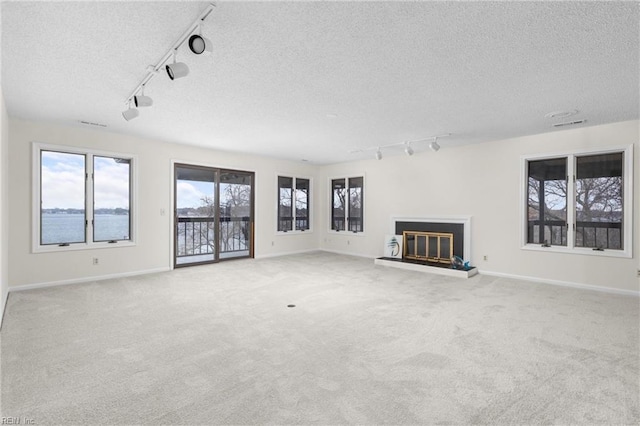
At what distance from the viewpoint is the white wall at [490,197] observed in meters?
4.56

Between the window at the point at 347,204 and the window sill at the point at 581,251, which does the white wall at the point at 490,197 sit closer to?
the window sill at the point at 581,251

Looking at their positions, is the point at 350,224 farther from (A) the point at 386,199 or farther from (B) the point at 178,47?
(B) the point at 178,47

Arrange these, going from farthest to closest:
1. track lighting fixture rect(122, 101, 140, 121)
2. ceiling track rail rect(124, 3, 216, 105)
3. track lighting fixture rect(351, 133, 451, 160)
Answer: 1. track lighting fixture rect(351, 133, 451, 160)
2. track lighting fixture rect(122, 101, 140, 121)
3. ceiling track rail rect(124, 3, 216, 105)

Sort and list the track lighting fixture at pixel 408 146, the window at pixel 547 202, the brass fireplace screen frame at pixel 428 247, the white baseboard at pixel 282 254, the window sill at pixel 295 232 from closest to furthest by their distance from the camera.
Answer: the window at pixel 547 202
the track lighting fixture at pixel 408 146
the brass fireplace screen frame at pixel 428 247
the white baseboard at pixel 282 254
the window sill at pixel 295 232

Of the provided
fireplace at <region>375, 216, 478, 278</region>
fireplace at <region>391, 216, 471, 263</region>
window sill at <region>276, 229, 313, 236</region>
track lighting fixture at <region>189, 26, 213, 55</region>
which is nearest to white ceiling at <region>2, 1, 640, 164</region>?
track lighting fixture at <region>189, 26, 213, 55</region>

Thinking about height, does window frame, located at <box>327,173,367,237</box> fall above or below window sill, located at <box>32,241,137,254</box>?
above

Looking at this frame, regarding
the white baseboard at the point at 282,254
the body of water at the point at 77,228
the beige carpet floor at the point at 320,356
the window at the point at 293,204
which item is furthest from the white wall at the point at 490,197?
the body of water at the point at 77,228

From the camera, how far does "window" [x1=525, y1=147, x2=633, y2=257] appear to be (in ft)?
14.9

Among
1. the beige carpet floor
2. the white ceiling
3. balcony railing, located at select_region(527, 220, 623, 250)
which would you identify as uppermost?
the white ceiling

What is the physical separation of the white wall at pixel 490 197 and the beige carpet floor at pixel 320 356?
568mm

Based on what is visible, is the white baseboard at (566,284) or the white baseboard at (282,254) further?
the white baseboard at (282,254)

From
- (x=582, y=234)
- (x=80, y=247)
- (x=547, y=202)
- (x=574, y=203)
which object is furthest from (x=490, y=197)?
(x=80, y=247)

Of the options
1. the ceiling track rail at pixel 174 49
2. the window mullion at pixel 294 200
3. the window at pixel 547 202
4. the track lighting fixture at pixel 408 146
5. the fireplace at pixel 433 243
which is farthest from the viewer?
the window mullion at pixel 294 200

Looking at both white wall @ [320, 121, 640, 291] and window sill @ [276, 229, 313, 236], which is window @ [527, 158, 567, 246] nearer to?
white wall @ [320, 121, 640, 291]
